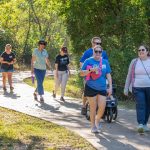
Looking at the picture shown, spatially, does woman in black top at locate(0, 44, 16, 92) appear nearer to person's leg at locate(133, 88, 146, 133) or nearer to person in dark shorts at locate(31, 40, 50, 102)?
person in dark shorts at locate(31, 40, 50, 102)

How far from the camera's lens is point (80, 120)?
10875 millimetres

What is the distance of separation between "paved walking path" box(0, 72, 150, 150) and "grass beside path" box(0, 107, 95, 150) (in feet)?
0.82

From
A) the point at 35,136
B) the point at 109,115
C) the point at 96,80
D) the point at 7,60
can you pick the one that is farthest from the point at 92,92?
the point at 7,60

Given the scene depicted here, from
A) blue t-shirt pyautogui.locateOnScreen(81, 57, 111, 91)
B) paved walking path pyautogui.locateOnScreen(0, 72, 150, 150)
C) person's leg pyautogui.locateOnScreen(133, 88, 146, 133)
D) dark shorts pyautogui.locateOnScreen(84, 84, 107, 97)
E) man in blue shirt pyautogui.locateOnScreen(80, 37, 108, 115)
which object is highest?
man in blue shirt pyautogui.locateOnScreen(80, 37, 108, 115)

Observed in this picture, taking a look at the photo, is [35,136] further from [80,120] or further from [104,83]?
[80,120]

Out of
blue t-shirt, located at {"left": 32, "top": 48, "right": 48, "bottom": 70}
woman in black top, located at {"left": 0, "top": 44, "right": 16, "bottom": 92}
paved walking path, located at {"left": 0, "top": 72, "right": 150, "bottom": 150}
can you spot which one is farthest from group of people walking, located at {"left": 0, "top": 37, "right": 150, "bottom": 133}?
woman in black top, located at {"left": 0, "top": 44, "right": 16, "bottom": 92}

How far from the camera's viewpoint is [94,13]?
17.6 m

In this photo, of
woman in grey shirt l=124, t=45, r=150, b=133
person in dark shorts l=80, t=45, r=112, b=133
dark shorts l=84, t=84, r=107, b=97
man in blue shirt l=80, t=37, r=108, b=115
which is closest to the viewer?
person in dark shorts l=80, t=45, r=112, b=133

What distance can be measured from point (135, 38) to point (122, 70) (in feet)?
4.54

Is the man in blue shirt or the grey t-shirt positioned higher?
the man in blue shirt

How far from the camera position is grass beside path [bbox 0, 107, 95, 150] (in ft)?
26.2

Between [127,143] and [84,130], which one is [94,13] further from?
[127,143]

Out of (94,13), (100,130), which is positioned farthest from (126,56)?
(100,130)

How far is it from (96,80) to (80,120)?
202 centimetres
